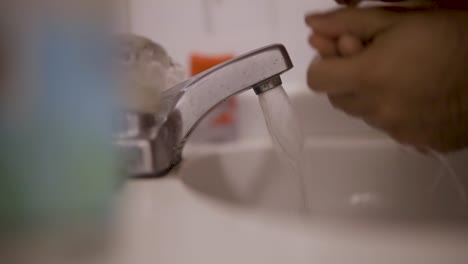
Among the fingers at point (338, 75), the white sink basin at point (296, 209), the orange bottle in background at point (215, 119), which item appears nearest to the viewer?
the white sink basin at point (296, 209)

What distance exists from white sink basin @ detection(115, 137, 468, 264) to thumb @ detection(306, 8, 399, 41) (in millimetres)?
154

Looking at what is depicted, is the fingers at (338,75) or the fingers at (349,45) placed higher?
the fingers at (349,45)

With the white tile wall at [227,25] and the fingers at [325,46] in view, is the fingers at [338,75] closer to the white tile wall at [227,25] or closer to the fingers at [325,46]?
the fingers at [325,46]

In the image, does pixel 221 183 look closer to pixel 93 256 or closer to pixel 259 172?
pixel 259 172

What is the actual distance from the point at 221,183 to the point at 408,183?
23 cm

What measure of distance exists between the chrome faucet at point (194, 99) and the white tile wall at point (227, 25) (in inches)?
8.8

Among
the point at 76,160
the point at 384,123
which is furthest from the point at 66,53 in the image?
the point at 384,123

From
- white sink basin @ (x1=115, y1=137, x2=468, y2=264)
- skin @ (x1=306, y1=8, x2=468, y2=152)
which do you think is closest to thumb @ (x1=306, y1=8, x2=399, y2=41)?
skin @ (x1=306, y1=8, x2=468, y2=152)

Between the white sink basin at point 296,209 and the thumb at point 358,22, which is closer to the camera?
the white sink basin at point 296,209

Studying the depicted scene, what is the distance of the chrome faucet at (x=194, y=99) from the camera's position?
0.36 metres

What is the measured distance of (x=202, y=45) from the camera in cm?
62

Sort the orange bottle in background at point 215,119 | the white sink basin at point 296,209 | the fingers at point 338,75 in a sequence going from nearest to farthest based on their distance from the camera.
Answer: the white sink basin at point 296,209 → the fingers at point 338,75 → the orange bottle in background at point 215,119

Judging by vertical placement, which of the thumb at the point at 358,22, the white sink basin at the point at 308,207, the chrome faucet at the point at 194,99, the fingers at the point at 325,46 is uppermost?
the thumb at the point at 358,22

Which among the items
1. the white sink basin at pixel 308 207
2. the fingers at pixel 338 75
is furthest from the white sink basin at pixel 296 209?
the fingers at pixel 338 75
